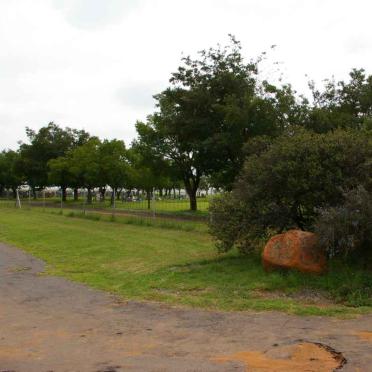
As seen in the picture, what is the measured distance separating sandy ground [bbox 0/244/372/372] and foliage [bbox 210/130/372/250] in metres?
3.29

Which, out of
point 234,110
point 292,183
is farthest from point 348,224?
point 234,110

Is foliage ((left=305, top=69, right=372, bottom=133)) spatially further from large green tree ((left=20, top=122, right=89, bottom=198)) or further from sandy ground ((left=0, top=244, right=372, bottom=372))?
large green tree ((left=20, top=122, right=89, bottom=198))

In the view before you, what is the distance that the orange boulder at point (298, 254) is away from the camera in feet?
29.4

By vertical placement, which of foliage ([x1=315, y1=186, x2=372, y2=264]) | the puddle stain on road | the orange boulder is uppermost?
foliage ([x1=315, y1=186, x2=372, y2=264])

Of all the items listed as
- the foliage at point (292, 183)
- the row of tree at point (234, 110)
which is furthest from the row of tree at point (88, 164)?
the foliage at point (292, 183)

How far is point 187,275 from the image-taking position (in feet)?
33.0

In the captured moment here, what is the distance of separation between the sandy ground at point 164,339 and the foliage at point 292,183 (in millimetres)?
3291

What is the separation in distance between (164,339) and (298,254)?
3.74 m

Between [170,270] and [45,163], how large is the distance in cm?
4665

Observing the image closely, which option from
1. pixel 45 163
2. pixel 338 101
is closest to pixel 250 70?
pixel 338 101

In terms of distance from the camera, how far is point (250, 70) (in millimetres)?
25062

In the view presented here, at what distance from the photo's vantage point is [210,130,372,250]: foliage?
9.90 meters

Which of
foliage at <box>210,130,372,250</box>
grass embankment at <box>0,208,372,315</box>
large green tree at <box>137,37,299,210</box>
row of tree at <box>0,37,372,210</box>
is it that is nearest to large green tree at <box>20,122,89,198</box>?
row of tree at <box>0,37,372,210</box>

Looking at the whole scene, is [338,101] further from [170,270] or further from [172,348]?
[172,348]
